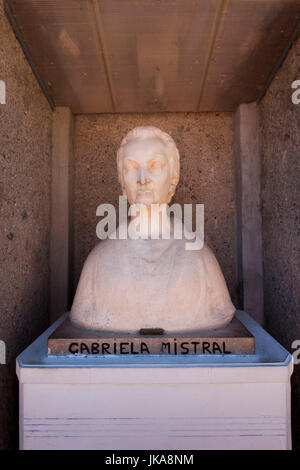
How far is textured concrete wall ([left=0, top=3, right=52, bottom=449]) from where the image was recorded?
6.34 ft

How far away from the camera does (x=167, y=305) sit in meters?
1.81

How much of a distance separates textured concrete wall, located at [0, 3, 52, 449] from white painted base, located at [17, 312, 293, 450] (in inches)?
18.4

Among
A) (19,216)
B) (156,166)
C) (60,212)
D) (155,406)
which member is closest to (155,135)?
(156,166)

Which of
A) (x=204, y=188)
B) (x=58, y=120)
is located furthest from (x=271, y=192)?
(x=58, y=120)

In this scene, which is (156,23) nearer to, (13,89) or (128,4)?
(128,4)

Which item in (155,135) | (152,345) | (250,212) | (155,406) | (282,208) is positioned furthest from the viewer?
(250,212)

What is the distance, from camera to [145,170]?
2.01 metres

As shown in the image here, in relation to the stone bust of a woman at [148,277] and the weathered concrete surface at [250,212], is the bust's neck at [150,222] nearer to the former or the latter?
the stone bust of a woman at [148,277]

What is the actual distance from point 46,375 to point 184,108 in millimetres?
2269

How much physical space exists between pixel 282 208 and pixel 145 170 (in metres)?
0.99

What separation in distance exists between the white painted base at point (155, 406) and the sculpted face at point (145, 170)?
910 mm

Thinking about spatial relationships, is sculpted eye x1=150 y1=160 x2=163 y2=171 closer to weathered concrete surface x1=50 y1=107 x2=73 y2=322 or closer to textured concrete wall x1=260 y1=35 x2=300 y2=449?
textured concrete wall x1=260 y1=35 x2=300 y2=449

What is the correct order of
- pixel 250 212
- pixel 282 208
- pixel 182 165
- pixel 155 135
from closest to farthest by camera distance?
pixel 155 135, pixel 282 208, pixel 250 212, pixel 182 165

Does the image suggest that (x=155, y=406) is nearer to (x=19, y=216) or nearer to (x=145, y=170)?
(x=145, y=170)
